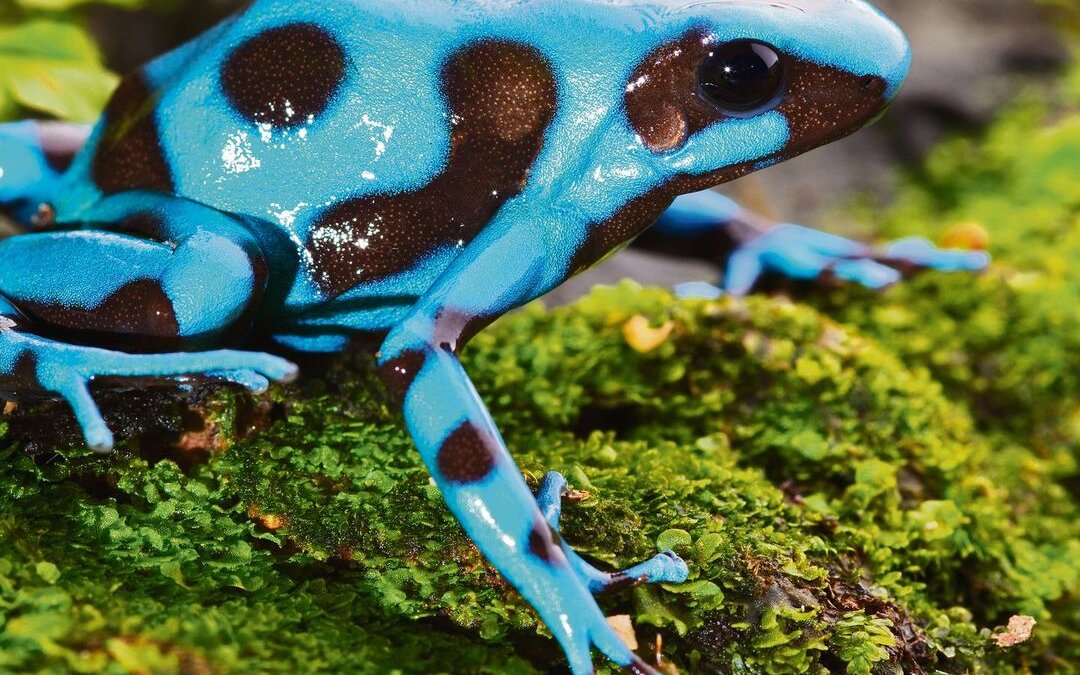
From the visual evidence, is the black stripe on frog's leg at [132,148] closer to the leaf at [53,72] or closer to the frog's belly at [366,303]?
the frog's belly at [366,303]

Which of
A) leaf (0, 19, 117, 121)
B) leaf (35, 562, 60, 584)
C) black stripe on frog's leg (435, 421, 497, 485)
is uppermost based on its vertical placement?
leaf (0, 19, 117, 121)

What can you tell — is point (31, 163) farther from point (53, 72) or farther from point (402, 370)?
point (402, 370)

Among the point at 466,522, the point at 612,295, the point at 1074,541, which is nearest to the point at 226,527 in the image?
the point at 466,522

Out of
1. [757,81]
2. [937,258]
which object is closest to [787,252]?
[937,258]

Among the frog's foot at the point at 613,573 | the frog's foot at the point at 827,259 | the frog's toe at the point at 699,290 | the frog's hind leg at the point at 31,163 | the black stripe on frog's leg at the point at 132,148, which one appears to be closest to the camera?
the frog's foot at the point at 613,573

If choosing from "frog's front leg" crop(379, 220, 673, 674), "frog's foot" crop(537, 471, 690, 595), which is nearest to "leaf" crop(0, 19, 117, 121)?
"frog's front leg" crop(379, 220, 673, 674)

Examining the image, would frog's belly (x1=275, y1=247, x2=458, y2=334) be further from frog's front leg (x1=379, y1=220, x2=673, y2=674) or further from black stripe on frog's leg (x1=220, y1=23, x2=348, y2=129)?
black stripe on frog's leg (x1=220, y1=23, x2=348, y2=129)

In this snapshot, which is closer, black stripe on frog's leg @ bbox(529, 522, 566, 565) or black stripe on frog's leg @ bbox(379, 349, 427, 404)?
black stripe on frog's leg @ bbox(529, 522, 566, 565)

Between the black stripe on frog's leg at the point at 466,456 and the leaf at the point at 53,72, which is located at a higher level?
the leaf at the point at 53,72

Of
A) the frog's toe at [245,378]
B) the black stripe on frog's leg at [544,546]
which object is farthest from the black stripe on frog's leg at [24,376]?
the black stripe on frog's leg at [544,546]
